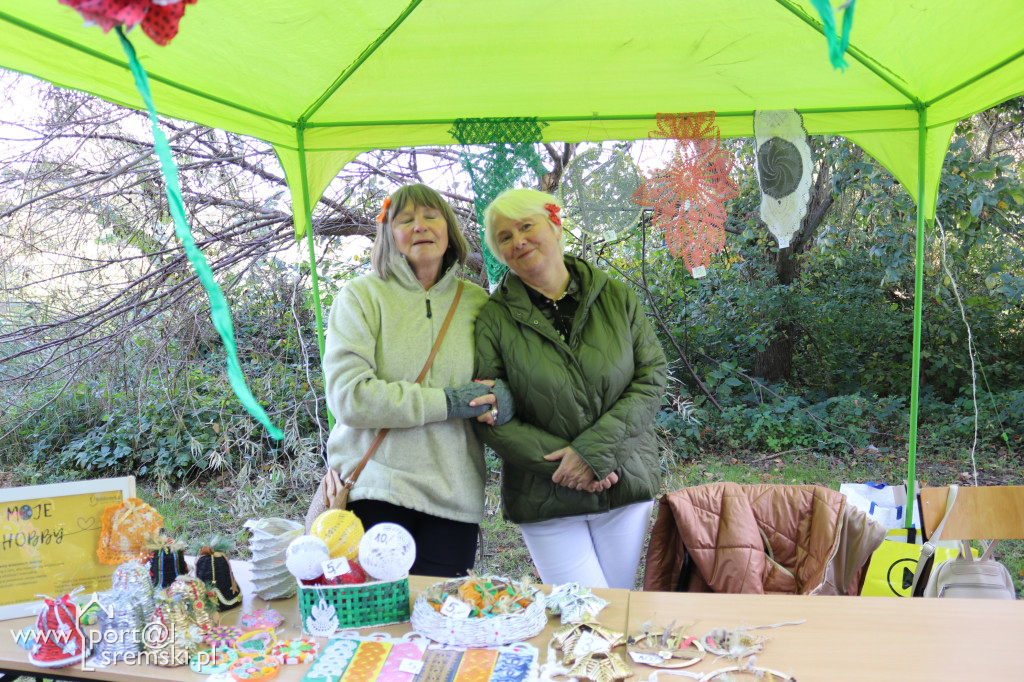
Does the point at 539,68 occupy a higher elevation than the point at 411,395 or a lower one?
higher

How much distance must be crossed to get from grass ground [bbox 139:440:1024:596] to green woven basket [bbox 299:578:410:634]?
2617mm

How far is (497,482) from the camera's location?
200 inches

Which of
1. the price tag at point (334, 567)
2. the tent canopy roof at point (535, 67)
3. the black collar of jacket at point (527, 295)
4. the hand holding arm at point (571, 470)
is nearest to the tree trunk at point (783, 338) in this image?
the tent canopy roof at point (535, 67)

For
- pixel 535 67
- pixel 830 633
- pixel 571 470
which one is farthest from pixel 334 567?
pixel 535 67

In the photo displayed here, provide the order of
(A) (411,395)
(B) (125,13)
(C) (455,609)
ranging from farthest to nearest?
1. (A) (411,395)
2. (C) (455,609)
3. (B) (125,13)

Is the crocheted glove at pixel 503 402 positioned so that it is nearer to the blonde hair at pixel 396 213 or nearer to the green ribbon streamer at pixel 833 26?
the blonde hair at pixel 396 213

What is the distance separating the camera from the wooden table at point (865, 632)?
1.29m

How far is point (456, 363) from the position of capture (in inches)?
83.0

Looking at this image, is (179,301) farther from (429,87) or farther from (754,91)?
(754,91)

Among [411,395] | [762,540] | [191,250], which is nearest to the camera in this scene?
[191,250]

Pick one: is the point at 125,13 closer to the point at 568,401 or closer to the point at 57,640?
the point at 57,640

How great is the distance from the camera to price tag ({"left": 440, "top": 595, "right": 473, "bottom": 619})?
1.46 m

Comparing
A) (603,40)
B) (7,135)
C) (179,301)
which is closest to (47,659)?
(603,40)

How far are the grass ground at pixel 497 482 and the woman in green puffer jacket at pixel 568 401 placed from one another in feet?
6.77
